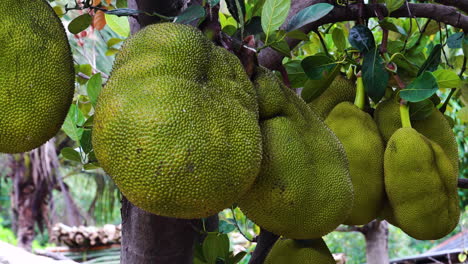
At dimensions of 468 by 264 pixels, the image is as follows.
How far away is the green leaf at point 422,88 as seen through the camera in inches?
39.8

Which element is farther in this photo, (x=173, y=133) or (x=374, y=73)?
(x=374, y=73)

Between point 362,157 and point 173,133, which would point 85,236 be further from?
point 173,133

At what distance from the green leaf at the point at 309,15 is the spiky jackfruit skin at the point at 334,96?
1.00 feet

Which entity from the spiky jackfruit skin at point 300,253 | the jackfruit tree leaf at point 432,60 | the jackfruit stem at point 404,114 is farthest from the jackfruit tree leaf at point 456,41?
the spiky jackfruit skin at point 300,253

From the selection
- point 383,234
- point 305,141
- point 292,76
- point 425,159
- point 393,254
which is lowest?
point 393,254

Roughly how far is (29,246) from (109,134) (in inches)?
231

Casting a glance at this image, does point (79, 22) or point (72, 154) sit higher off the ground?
point (79, 22)

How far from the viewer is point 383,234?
222cm

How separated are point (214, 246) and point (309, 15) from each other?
500mm

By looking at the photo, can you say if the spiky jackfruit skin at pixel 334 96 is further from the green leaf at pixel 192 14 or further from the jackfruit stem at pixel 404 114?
the green leaf at pixel 192 14

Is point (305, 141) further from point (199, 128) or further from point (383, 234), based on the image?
point (383, 234)

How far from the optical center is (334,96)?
3.78ft

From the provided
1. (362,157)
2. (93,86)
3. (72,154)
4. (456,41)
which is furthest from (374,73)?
(72,154)

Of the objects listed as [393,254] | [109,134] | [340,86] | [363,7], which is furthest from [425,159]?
[393,254]
